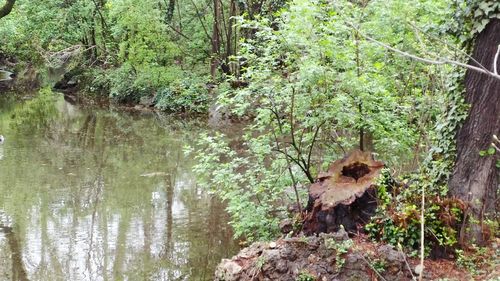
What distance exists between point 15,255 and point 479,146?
6107 mm

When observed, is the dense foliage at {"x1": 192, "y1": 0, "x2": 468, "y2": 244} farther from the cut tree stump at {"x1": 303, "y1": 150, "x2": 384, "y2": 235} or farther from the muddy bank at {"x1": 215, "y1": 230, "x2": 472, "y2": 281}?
the muddy bank at {"x1": 215, "y1": 230, "x2": 472, "y2": 281}

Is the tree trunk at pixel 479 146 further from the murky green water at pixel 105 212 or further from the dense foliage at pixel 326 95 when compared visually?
the murky green water at pixel 105 212

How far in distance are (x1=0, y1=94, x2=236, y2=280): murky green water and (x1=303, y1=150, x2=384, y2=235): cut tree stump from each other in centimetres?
174

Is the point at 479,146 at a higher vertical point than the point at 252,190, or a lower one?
higher

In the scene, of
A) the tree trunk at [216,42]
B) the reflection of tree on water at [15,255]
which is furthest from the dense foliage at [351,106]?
the tree trunk at [216,42]

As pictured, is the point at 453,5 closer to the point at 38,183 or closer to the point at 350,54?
the point at 350,54

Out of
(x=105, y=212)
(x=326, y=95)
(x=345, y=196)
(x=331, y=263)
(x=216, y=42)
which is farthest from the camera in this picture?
(x=216, y=42)

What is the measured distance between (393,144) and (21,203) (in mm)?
6578

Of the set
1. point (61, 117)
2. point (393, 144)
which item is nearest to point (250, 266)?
point (393, 144)

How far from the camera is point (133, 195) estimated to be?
9797 mm

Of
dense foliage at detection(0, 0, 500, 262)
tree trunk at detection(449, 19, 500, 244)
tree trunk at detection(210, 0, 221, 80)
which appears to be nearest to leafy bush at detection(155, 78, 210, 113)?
tree trunk at detection(210, 0, 221, 80)

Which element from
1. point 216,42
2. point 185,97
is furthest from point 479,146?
point 216,42

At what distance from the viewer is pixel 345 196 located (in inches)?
225

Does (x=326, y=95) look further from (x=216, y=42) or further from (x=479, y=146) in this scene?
(x=216, y=42)
